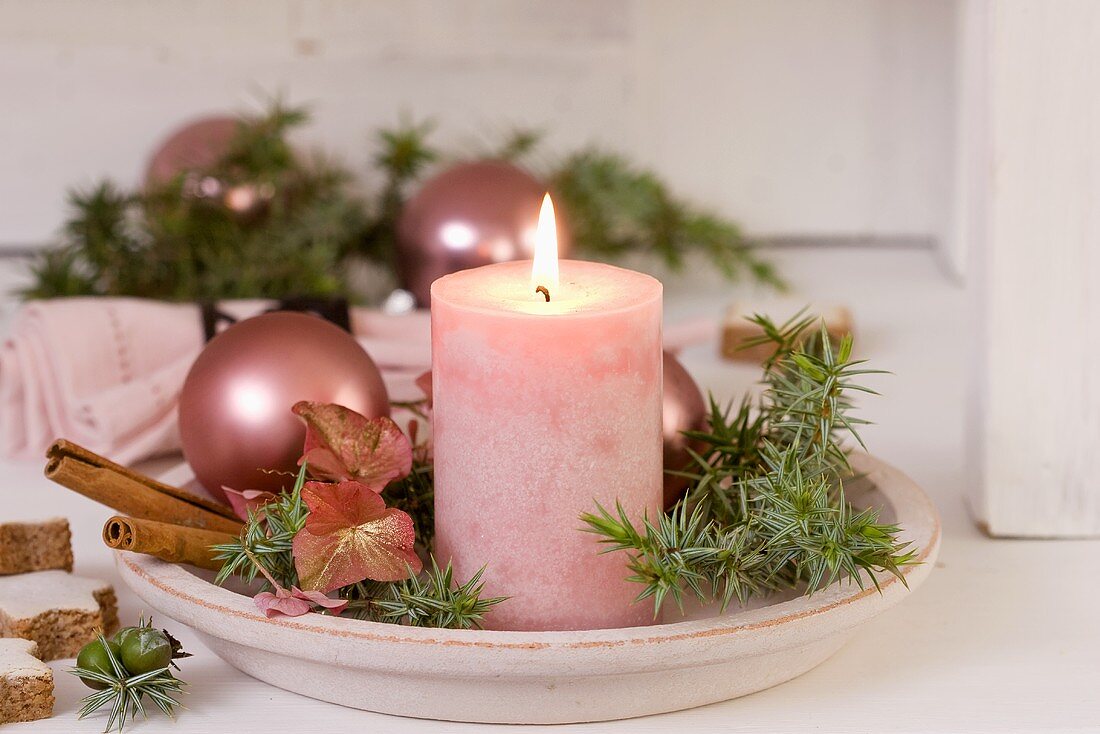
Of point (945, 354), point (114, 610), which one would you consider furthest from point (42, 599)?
point (945, 354)

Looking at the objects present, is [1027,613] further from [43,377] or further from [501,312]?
[43,377]

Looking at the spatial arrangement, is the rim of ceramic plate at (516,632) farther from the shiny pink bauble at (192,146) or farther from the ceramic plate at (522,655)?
the shiny pink bauble at (192,146)

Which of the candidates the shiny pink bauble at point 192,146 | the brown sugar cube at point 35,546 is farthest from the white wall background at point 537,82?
the brown sugar cube at point 35,546

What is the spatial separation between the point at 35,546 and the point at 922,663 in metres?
0.34

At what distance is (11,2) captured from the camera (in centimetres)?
108

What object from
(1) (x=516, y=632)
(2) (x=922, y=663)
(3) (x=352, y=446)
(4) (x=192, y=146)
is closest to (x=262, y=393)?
(3) (x=352, y=446)

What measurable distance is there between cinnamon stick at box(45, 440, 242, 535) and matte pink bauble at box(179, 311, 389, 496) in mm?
20

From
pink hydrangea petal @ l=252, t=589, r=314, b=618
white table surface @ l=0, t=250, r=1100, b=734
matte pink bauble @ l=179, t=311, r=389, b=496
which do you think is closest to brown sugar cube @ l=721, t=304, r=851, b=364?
white table surface @ l=0, t=250, r=1100, b=734

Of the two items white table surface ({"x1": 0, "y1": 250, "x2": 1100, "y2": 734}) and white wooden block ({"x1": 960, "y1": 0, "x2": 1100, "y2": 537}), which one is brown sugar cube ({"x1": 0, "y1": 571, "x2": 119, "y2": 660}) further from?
white wooden block ({"x1": 960, "y1": 0, "x2": 1100, "y2": 537})

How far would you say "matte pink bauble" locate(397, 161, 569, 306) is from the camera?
34.8 inches

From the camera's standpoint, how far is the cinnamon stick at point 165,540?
42 centimetres

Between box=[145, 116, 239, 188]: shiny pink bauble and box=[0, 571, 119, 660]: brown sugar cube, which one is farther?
box=[145, 116, 239, 188]: shiny pink bauble

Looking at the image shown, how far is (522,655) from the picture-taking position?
1.24ft

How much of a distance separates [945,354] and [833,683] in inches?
19.0
